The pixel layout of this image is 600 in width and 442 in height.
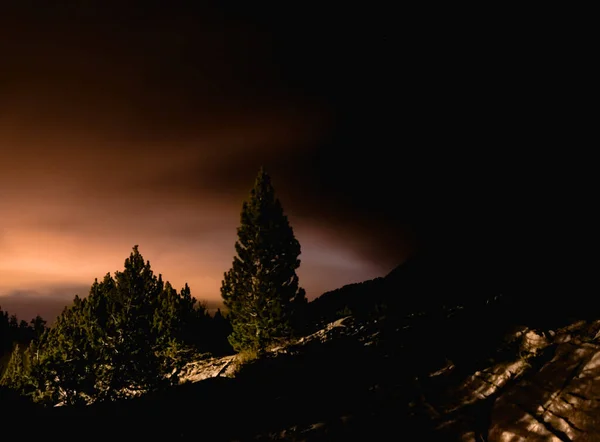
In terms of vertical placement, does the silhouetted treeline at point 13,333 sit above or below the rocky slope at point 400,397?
above

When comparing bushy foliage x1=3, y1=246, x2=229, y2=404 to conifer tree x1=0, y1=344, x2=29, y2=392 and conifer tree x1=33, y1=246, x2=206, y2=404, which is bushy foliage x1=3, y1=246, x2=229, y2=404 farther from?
conifer tree x1=0, y1=344, x2=29, y2=392

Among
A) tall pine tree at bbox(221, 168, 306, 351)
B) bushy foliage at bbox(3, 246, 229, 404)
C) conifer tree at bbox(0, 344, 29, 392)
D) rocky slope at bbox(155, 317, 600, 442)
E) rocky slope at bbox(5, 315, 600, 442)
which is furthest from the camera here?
conifer tree at bbox(0, 344, 29, 392)

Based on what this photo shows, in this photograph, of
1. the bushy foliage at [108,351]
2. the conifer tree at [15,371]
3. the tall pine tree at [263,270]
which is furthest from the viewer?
the conifer tree at [15,371]

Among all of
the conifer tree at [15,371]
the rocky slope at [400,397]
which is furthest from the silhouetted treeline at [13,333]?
the rocky slope at [400,397]

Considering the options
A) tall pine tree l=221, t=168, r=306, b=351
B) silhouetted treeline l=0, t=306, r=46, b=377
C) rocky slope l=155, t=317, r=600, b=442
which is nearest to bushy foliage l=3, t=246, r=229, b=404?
tall pine tree l=221, t=168, r=306, b=351

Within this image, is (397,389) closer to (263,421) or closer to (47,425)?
(263,421)

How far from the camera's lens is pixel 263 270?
2814cm

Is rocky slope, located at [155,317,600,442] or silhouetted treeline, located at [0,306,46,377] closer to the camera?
rocky slope, located at [155,317,600,442]

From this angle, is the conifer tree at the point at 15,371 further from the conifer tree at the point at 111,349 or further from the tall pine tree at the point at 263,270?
the tall pine tree at the point at 263,270

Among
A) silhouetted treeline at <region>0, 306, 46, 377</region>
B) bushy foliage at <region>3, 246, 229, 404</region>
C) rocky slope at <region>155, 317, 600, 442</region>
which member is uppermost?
silhouetted treeline at <region>0, 306, 46, 377</region>

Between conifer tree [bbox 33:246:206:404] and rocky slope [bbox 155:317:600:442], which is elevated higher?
conifer tree [bbox 33:246:206:404]

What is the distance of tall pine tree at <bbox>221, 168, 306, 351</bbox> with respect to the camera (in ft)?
90.1

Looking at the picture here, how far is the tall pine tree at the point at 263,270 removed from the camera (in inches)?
1081

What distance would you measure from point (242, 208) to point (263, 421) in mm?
20039
